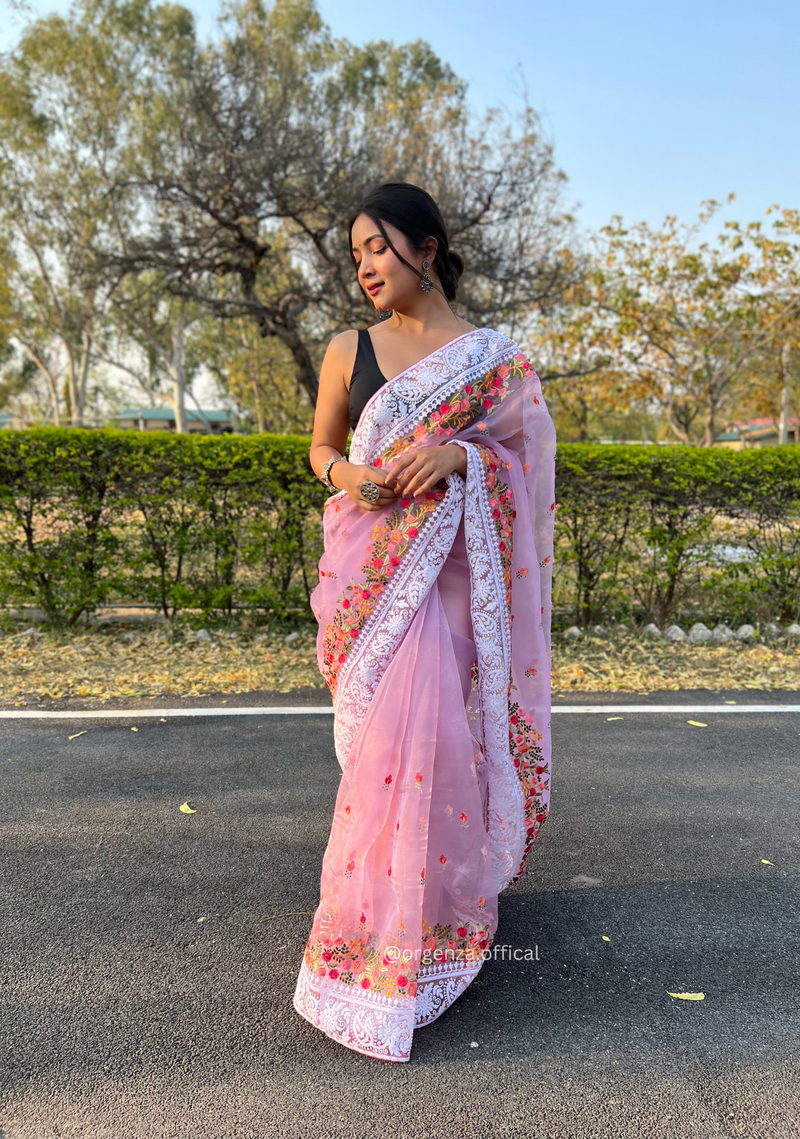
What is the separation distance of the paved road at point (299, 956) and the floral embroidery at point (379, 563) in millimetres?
997

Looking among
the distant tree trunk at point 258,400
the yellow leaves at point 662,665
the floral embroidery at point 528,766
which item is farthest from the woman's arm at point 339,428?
the distant tree trunk at point 258,400

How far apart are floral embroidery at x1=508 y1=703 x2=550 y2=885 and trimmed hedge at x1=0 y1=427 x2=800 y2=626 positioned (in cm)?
359

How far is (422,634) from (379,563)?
24 cm

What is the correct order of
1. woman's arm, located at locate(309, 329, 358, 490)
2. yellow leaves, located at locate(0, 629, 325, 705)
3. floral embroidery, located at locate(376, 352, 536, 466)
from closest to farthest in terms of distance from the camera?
floral embroidery, located at locate(376, 352, 536, 466) < woman's arm, located at locate(309, 329, 358, 490) < yellow leaves, located at locate(0, 629, 325, 705)

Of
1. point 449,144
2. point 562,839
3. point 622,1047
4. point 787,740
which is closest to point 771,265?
point 449,144

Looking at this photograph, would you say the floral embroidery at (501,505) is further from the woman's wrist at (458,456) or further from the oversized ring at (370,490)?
the oversized ring at (370,490)

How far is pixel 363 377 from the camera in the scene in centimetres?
238

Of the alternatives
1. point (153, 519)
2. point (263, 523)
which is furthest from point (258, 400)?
point (263, 523)

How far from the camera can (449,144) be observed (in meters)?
14.0

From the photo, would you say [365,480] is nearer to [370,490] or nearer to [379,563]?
[370,490]

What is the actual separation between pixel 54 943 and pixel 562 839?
1.84 metres

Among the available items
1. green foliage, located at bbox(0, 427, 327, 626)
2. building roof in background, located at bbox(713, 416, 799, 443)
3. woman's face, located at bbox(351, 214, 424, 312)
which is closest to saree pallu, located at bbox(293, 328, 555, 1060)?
woman's face, located at bbox(351, 214, 424, 312)

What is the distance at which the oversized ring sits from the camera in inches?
87.7

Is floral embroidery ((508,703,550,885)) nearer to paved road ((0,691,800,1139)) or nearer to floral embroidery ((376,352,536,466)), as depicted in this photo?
paved road ((0,691,800,1139))
